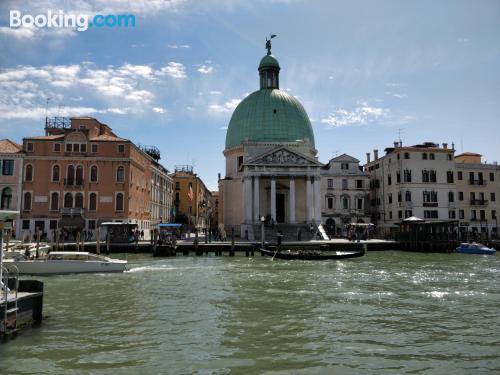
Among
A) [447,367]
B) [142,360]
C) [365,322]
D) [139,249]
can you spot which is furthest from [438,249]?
[142,360]

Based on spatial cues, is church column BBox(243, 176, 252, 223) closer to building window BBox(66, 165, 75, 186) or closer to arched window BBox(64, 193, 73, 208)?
building window BBox(66, 165, 75, 186)

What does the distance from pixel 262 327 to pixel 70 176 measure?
36323 mm

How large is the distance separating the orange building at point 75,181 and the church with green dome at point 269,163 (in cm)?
1307

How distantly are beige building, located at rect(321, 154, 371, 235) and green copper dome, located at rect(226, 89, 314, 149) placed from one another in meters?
5.66

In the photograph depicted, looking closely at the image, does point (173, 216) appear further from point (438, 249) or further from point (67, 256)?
point (67, 256)

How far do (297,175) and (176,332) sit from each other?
1495 inches

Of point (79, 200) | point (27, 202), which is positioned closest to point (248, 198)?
point (79, 200)

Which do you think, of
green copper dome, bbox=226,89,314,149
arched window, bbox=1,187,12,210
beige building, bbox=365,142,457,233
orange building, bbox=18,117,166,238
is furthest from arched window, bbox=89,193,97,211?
beige building, bbox=365,142,457,233

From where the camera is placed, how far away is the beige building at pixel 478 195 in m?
57.4

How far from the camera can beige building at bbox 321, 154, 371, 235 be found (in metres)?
58.2

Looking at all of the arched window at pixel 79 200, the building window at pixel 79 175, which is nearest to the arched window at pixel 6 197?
the arched window at pixel 79 200

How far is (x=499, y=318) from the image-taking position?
13.2 meters

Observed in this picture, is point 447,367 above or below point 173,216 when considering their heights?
below

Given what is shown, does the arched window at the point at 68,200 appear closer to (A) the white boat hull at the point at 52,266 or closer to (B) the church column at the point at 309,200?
(A) the white boat hull at the point at 52,266
